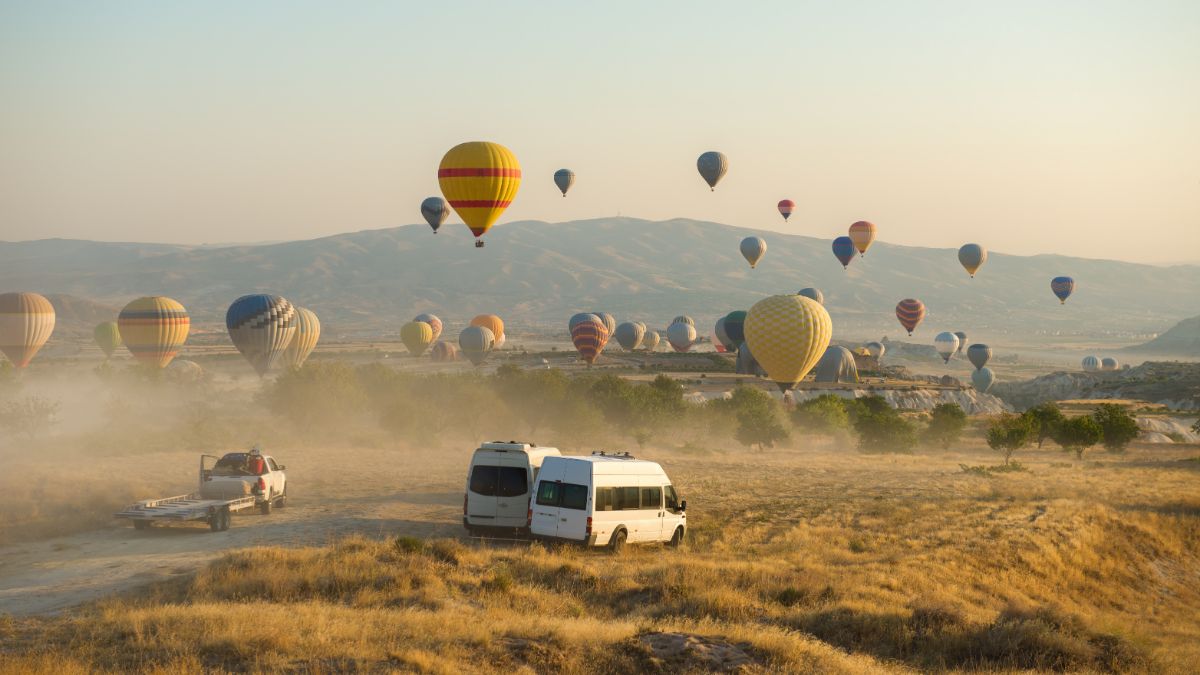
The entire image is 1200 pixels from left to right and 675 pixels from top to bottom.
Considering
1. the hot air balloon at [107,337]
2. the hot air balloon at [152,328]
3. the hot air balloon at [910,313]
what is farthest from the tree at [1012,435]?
the hot air balloon at [107,337]

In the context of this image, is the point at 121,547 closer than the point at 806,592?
No

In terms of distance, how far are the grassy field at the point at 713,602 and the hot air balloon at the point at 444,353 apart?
370 ft

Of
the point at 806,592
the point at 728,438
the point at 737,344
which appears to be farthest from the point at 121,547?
the point at 737,344

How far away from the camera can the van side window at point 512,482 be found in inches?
1049

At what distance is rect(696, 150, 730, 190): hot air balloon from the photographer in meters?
104

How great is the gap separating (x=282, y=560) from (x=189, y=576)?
1783mm

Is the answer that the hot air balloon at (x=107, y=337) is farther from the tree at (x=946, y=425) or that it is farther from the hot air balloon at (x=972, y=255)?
the hot air balloon at (x=972, y=255)

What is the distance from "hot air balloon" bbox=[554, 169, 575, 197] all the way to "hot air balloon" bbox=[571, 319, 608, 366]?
2178 centimetres

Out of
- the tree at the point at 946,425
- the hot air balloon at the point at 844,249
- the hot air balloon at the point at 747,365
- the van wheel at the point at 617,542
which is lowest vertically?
the tree at the point at 946,425

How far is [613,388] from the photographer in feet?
235

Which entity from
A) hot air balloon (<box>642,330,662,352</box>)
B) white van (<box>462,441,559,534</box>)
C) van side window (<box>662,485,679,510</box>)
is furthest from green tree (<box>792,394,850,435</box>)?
hot air balloon (<box>642,330,662,352</box>)

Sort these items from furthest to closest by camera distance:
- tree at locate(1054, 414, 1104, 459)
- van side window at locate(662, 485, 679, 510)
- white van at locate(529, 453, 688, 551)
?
tree at locate(1054, 414, 1104, 459) → van side window at locate(662, 485, 679, 510) → white van at locate(529, 453, 688, 551)

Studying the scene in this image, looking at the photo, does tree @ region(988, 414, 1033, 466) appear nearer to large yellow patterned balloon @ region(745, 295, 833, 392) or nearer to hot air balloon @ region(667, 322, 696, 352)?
large yellow patterned balloon @ region(745, 295, 833, 392)

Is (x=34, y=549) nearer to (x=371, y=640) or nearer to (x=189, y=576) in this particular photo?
(x=189, y=576)
